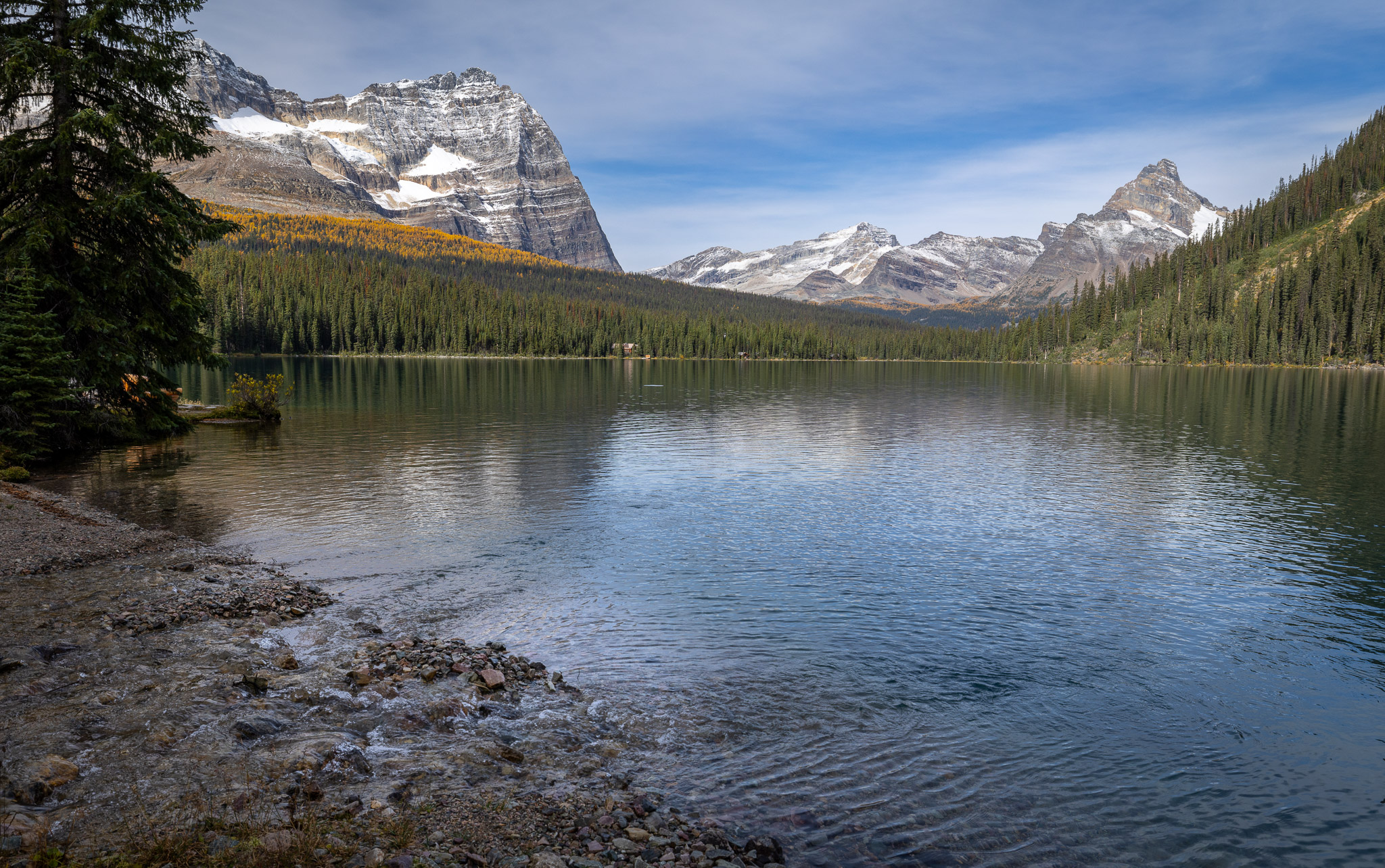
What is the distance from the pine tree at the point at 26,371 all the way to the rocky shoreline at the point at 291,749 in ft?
61.0

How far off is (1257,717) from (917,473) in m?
25.8

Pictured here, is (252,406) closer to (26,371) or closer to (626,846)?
(26,371)

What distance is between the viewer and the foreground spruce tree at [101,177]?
30.7m

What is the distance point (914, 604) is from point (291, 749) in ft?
48.7

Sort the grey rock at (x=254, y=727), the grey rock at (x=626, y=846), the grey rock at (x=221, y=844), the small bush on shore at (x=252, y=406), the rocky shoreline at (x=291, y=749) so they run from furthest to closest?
the small bush on shore at (x=252, y=406) < the grey rock at (x=254, y=727) < the grey rock at (x=626, y=846) < the rocky shoreline at (x=291, y=749) < the grey rock at (x=221, y=844)

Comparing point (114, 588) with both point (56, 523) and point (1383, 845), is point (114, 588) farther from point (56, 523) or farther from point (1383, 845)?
point (1383, 845)

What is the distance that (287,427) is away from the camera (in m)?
53.7

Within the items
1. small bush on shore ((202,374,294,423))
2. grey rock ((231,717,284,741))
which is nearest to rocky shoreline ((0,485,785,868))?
grey rock ((231,717,284,741))

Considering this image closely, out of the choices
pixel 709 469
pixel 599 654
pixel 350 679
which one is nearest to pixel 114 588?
pixel 350 679

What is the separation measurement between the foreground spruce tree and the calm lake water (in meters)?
7.22

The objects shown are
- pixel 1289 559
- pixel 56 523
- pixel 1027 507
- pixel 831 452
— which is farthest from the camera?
pixel 831 452

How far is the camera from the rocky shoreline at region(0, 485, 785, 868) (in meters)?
8.05

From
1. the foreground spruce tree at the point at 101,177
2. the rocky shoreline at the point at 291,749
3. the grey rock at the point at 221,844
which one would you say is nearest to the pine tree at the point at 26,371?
the foreground spruce tree at the point at 101,177

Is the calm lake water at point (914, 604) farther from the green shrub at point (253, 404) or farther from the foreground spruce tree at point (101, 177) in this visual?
the foreground spruce tree at point (101, 177)
